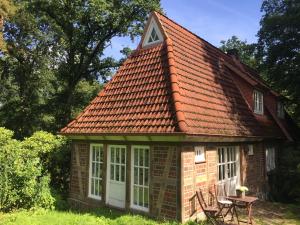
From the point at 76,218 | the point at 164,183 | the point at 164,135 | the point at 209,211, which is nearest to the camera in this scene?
the point at 209,211

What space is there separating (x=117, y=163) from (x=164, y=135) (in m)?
2.66

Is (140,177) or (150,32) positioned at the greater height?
(150,32)

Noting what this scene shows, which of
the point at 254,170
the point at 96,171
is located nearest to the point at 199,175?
the point at 96,171

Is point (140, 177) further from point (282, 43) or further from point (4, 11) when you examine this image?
point (4, 11)

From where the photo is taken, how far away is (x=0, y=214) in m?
11.7

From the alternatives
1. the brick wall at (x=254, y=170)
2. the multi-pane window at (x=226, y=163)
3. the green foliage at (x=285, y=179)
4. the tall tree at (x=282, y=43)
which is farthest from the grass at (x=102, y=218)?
the tall tree at (x=282, y=43)

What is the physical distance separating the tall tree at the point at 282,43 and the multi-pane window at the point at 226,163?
29.2 ft

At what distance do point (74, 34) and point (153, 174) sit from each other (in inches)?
715

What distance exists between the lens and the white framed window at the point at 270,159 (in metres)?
17.5

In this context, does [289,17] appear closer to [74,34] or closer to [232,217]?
[232,217]

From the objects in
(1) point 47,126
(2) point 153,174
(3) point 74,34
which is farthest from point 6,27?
(2) point 153,174

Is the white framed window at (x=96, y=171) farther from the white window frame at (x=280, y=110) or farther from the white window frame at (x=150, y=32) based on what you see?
the white window frame at (x=280, y=110)

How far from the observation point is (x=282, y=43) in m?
20.5

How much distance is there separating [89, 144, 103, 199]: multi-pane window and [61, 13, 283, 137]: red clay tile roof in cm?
76
